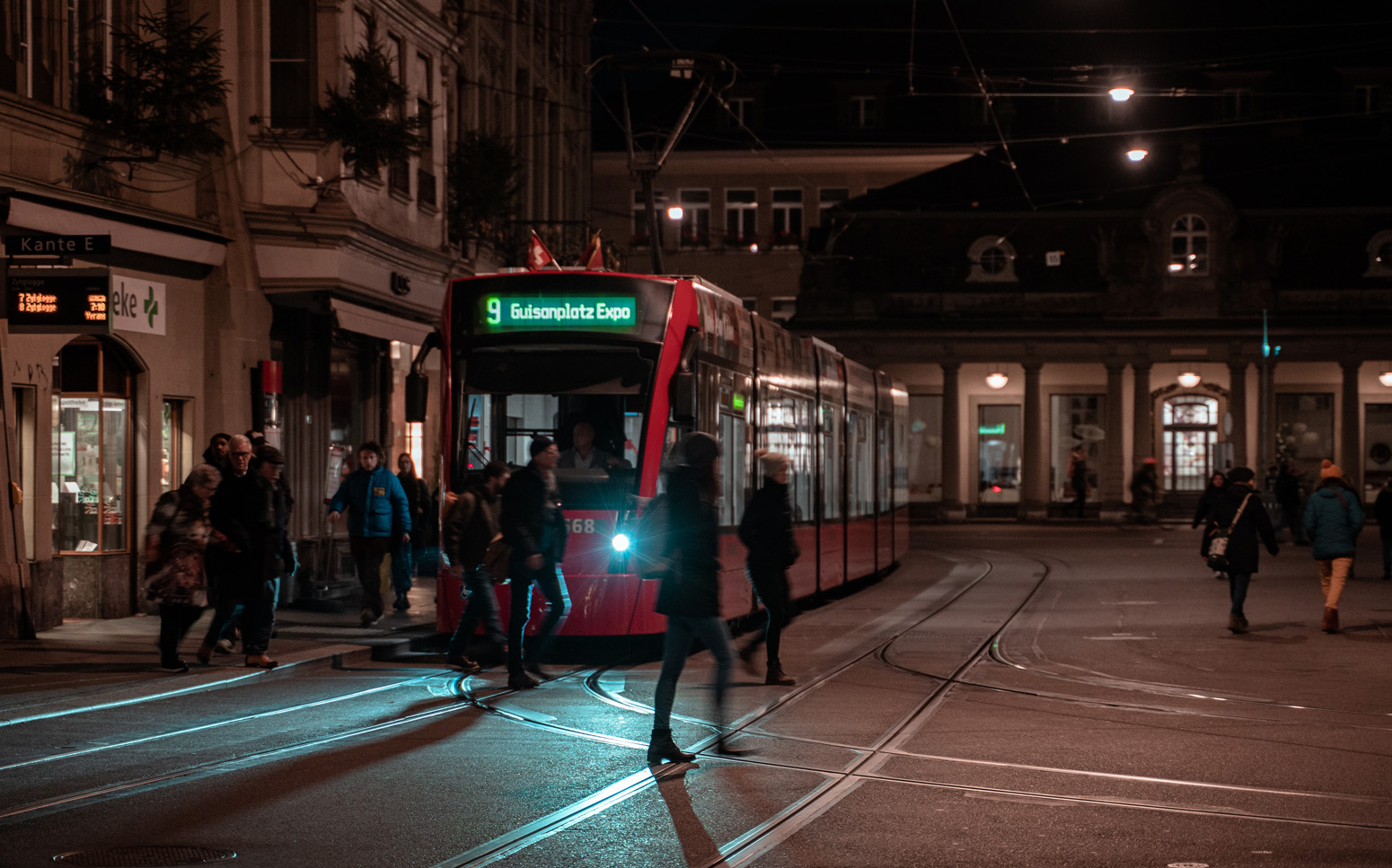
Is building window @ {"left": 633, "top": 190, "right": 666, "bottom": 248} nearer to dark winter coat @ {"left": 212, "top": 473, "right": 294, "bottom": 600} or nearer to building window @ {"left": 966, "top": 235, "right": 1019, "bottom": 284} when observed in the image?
building window @ {"left": 966, "top": 235, "right": 1019, "bottom": 284}

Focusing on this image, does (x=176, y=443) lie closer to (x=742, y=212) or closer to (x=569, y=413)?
(x=569, y=413)

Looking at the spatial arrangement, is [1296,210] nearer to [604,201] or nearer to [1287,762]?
[604,201]

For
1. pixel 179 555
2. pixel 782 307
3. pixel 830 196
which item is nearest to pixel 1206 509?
pixel 179 555

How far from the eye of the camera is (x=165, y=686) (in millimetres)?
11844

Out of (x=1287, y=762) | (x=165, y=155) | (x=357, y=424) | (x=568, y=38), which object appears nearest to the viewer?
(x=1287, y=762)

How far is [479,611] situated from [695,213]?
48.0 metres

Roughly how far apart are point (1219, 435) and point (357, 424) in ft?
114

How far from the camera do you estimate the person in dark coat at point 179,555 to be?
12516 mm

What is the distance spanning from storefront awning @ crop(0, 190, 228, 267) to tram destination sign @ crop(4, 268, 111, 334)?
39.2 inches

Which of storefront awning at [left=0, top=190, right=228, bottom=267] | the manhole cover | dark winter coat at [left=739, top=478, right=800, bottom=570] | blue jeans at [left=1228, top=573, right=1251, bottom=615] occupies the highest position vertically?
storefront awning at [left=0, top=190, right=228, bottom=267]

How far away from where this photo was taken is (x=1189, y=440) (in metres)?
52.4

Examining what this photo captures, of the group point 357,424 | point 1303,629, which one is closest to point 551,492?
point 1303,629

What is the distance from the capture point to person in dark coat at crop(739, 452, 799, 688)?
40.4 feet

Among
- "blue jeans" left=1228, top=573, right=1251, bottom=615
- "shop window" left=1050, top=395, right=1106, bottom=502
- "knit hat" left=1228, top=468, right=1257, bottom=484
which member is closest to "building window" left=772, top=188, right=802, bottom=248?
"shop window" left=1050, top=395, right=1106, bottom=502
